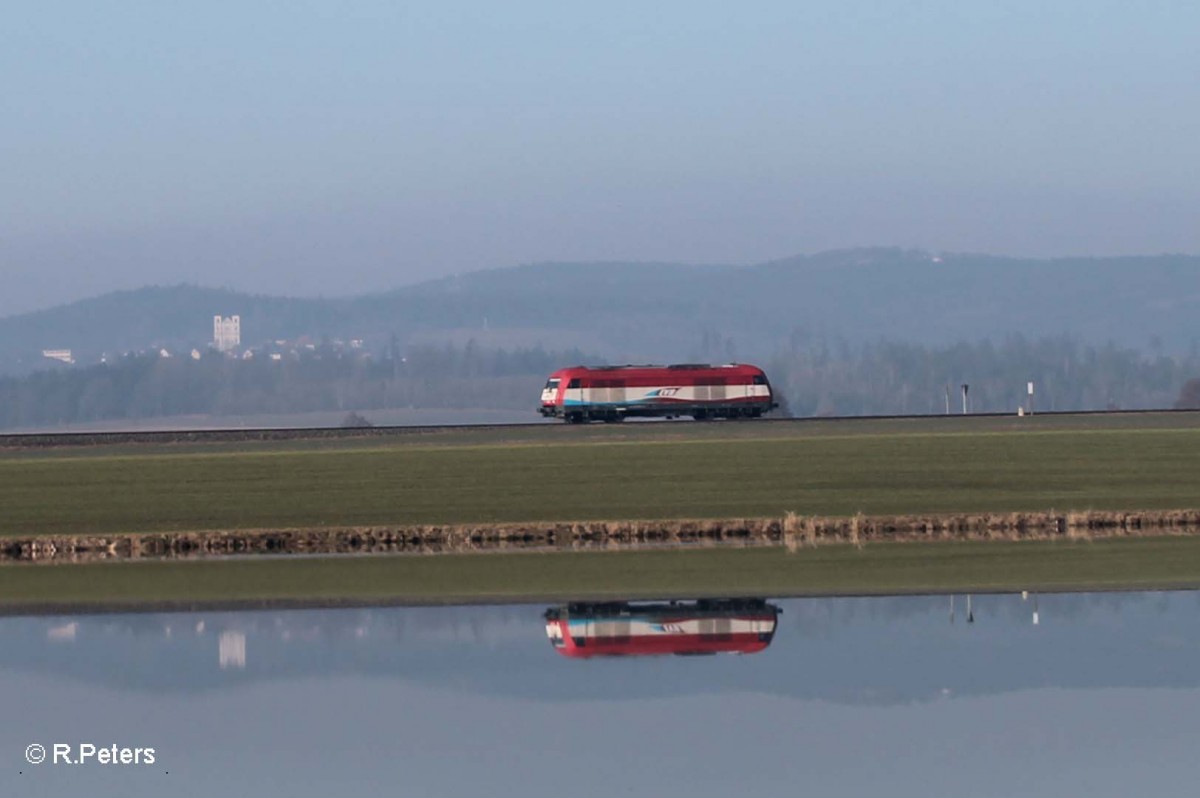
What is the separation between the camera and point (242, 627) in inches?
1304

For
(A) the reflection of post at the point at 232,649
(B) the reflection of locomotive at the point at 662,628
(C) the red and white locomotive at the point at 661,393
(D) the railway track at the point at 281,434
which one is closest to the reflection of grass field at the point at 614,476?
(D) the railway track at the point at 281,434

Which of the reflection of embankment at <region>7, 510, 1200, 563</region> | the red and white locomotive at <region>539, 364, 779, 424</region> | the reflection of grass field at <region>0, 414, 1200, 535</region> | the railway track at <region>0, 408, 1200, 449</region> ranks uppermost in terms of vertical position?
the red and white locomotive at <region>539, 364, 779, 424</region>

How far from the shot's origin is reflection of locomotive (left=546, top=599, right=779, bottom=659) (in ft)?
94.3

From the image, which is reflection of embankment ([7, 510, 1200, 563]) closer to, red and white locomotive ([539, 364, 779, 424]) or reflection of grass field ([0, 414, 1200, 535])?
reflection of grass field ([0, 414, 1200, 535])

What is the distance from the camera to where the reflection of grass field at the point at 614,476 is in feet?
179

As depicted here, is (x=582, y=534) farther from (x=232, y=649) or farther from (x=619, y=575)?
(x=232, y=649)

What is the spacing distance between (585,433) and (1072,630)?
46.5 meters

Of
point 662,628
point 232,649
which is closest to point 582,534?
point 662,628

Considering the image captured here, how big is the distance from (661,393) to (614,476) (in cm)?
2791

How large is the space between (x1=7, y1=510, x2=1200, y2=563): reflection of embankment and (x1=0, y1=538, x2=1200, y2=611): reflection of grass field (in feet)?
9.25

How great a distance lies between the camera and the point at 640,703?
78.7ft

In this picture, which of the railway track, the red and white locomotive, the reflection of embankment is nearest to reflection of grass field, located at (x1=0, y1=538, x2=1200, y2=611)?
the reflection of embankment

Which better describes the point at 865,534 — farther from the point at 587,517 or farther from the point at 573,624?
the point at 573,624

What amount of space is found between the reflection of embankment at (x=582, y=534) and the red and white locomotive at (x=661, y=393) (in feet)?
125
